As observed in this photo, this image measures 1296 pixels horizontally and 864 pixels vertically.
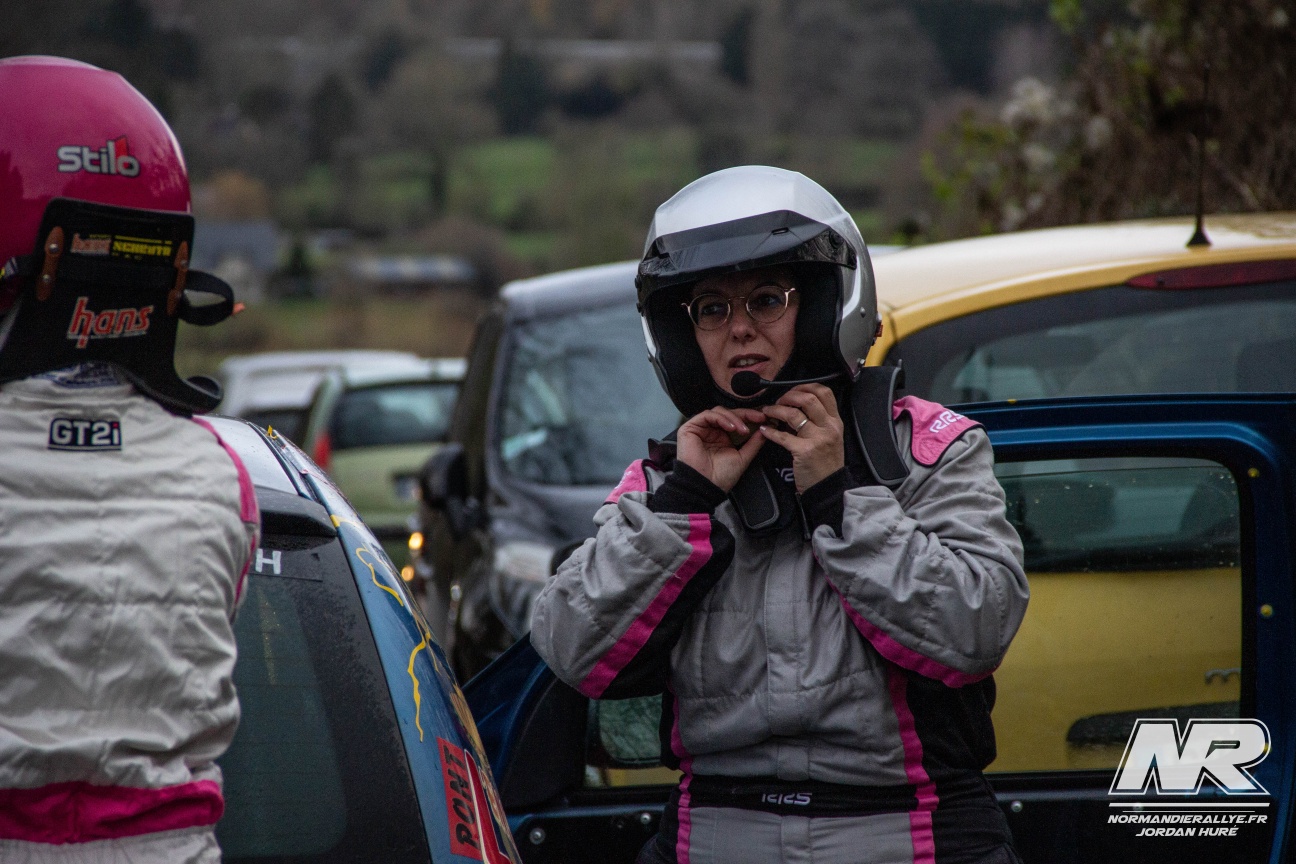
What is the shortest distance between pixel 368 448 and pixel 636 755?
7.70m

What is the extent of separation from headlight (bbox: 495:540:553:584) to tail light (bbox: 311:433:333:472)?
4.68 m


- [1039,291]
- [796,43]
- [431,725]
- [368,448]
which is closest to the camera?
[431,725]

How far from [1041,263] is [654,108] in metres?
57.2

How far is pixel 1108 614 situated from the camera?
9.62ft

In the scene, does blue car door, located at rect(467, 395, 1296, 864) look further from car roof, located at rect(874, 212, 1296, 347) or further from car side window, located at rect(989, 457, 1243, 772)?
car roof, located at rect(874, 212, 1296, 347)

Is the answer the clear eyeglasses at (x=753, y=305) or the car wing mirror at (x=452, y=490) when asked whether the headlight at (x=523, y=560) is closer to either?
the car wing mirror at (x=452, y=490)

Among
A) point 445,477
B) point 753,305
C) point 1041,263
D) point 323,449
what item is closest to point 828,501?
point 753,305

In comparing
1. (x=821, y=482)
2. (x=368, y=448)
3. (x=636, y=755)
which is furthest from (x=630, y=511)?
(x=368, y=448)

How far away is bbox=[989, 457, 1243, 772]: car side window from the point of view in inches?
113

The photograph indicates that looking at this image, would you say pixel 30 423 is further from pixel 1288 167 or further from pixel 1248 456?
pixel 1288 167

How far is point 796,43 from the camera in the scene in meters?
39.1

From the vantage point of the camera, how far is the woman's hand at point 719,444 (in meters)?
2.46

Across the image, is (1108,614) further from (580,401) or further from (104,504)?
(580,401)

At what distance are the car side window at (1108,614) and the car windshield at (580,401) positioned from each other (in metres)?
3.27
